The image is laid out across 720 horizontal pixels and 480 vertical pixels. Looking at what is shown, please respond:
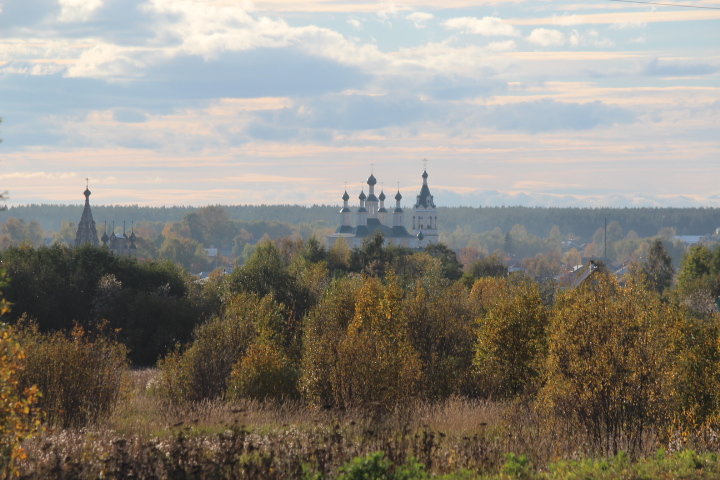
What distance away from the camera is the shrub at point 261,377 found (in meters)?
33.1

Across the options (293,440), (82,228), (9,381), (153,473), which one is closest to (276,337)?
(293,440)

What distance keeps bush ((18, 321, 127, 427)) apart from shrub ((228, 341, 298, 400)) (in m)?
4.93

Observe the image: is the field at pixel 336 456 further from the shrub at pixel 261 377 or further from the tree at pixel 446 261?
the tree at pixel 446 261

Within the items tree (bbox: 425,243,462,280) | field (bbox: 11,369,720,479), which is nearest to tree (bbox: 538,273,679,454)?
field (bbox: 11,369,720,479)

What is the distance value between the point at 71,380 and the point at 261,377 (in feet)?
23.5

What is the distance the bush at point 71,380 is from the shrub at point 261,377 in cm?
493

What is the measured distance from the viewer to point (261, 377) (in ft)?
110

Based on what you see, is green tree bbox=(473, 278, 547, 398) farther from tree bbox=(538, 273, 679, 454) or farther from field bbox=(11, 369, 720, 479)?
field bbox=(11, 369, 720, 479)

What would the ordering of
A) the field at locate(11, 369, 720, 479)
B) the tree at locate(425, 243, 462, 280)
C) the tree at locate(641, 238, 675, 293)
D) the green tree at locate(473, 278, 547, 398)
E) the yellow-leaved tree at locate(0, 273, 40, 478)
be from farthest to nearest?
the tree at locate(641, 238, 675, 293) < the tree at locate(425, 243, 462, 280) < the green tree at locate(473, 278, 547, 398) < the field at locate(11, 369, 720, 479) < the yellow-leaved tree at locate(0, 273, 40, 478)

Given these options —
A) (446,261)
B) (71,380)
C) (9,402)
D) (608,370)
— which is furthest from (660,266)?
(9,402)

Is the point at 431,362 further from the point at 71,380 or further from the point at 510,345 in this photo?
the point at 71,380

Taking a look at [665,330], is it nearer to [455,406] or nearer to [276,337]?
[455,406]

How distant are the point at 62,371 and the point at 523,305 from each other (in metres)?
17.2

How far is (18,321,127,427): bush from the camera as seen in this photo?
90.5 feet
